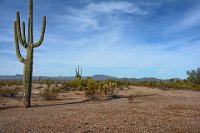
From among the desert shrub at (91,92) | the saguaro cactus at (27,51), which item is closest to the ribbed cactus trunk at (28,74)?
the saguaro cactus at (27,51)

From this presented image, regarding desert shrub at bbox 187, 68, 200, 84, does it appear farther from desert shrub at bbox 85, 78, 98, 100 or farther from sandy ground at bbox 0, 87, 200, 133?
sandy ground at bbox 0, 87, 200, 133

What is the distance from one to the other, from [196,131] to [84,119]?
4.41 meters

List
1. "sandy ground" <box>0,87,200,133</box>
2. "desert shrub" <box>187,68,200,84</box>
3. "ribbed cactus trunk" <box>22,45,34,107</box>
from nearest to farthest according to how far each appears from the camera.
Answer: "sandy ground" <box>0,87,200,133</box> → "ribbed cactus trunk" <box>22,45,34,107</box> → "desert shrub" <box>187,68,200,84</box>

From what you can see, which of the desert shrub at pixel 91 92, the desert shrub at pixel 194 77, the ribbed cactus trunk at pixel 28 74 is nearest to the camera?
the ribbed cactus trunk at pixel 28 74

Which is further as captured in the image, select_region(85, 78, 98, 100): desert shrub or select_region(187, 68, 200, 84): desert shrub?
select_region(187, 68, 200, 84): desert shrub

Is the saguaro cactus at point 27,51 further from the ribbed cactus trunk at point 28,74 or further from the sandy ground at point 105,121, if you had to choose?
the sandy ground at point 105,121

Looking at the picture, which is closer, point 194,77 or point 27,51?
point 27,51

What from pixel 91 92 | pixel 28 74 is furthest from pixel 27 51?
pixel 91 92

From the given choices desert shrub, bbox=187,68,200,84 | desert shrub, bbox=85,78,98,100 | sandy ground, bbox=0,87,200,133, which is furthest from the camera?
Result: desert shrub, bbox=187,68,200,84

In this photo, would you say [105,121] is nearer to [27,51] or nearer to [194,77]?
[27,51]

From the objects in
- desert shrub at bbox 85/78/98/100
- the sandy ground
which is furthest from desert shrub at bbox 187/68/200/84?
the sandy ground

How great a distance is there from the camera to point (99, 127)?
34.6 ft

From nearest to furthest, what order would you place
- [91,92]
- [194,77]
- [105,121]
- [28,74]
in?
[105,121] → [28,74] → [91,92] → [194,77]

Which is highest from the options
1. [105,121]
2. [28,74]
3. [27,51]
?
[27,51]
